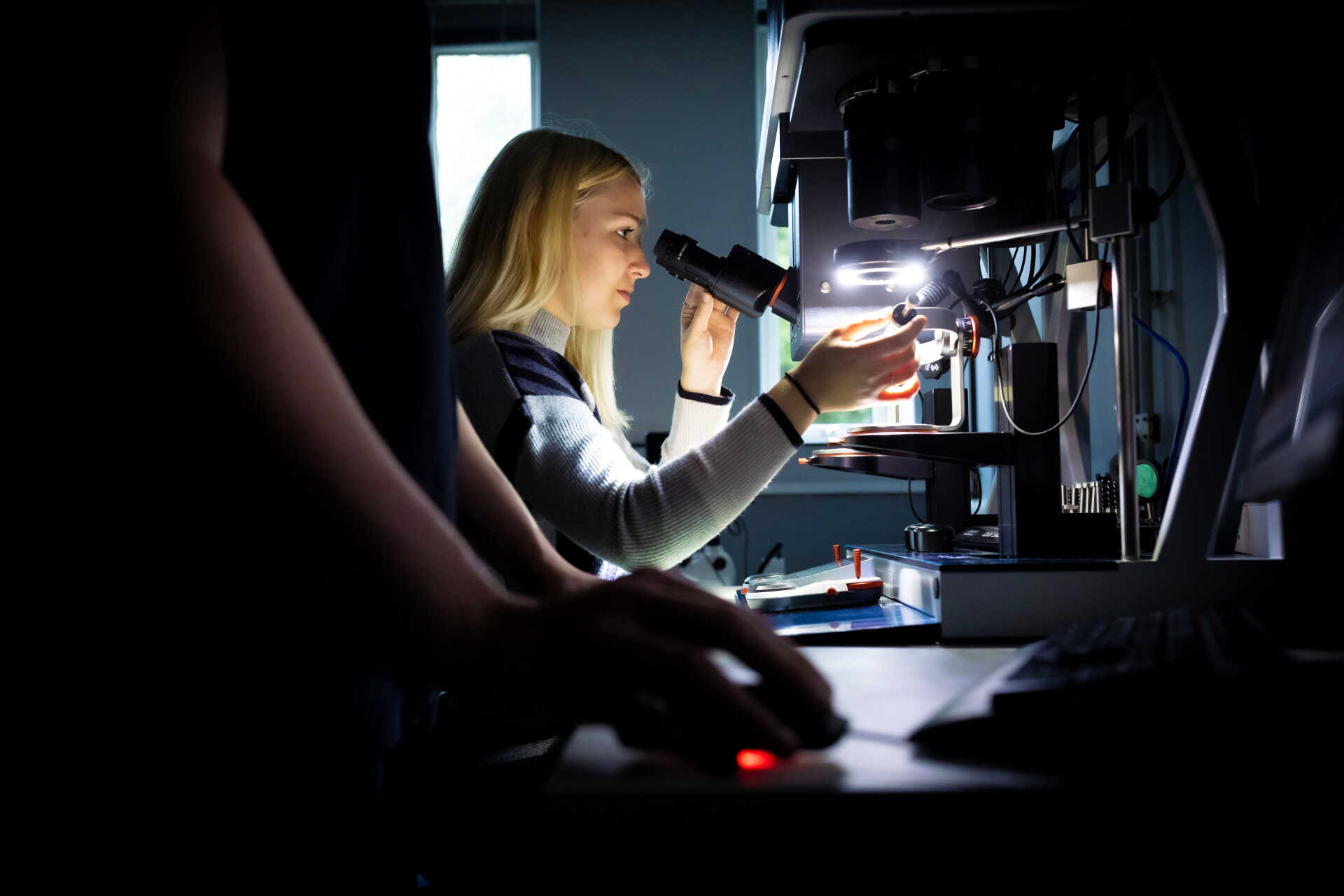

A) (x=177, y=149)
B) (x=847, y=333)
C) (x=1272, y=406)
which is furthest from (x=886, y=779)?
(x=847, y=333)

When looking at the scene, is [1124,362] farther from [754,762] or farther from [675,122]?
[675,122]

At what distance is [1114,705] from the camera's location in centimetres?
33

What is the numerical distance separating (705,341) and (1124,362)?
1.01 m

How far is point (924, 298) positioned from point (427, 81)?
36.3 inches

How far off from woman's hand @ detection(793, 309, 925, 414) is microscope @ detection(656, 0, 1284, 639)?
0.18 feet

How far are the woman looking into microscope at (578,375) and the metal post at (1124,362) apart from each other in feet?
0.86

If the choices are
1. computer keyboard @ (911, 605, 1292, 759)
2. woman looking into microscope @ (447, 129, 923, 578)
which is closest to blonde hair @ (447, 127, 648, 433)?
woman looking into microscope @ (447, 129, 923, 578)

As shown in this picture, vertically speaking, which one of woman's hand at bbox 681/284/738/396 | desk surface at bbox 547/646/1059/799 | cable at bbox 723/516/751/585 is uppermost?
woman's hand at bbox 681/284/738/396

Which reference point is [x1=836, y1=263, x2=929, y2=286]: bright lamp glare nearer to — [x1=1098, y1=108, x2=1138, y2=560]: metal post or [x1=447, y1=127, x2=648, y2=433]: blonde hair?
[x1=1098, y1=108, x2=1138, y2=560]: metal post

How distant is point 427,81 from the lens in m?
0.45

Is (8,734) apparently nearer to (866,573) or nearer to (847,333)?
(847,333)

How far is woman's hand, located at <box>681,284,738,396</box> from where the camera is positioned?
5.84ft

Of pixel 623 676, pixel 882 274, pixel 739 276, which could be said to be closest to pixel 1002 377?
pixel 882 274

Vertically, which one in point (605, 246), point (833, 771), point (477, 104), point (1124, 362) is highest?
point (477, 104)
